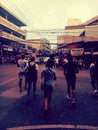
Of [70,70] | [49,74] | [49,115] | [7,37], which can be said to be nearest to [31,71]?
[70,70]

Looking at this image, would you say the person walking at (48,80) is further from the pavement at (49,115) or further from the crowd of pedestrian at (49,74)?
the pavement at (49,115)

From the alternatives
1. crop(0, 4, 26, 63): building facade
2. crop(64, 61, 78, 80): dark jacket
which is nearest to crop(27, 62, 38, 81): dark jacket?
crop(64, 61, 78, 80): dark jacket

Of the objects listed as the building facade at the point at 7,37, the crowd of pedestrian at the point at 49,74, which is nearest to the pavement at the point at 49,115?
the crowd of pedestrian at the point at 49,74

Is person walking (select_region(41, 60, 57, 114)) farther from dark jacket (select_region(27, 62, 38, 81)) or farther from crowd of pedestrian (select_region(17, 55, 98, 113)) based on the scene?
dark jacket (select_region(27, 62, 38, 81))

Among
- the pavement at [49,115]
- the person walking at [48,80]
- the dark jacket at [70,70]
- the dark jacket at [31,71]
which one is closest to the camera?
the pavement at [49,115]

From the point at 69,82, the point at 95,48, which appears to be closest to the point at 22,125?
the point at 69,82

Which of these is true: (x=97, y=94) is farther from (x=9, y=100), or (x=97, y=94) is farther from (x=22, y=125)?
(x=22, y=125)

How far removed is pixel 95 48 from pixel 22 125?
32.2 m

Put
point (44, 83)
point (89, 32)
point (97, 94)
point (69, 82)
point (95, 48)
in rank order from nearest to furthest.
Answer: point (44, 83) < point (69, 82) < point (97, 94) < point (95, 48) < point (89, 32)

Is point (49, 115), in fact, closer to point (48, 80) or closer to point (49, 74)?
point (48, 80)

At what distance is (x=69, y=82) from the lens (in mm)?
9109

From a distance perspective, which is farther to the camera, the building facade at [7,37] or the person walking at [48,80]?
the building facade at [7,37]

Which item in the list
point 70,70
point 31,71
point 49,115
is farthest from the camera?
point 31,71

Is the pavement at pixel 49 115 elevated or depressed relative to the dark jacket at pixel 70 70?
depressed
